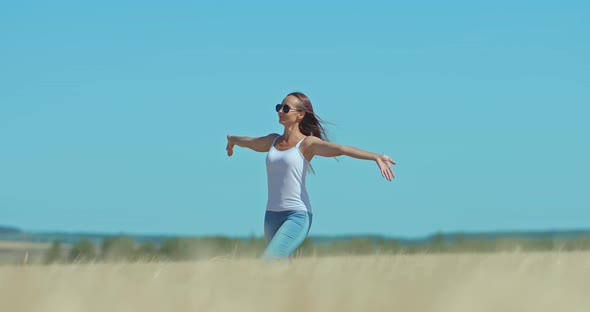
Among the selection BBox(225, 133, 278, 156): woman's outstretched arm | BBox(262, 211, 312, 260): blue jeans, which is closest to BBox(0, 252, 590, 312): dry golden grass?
BBox(262, 211, 312, 260): blue jeans

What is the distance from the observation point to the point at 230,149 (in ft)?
26.8

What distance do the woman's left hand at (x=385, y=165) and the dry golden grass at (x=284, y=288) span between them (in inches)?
46.2

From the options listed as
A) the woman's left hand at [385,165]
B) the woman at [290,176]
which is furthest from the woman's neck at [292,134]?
the woman's left hand at [385,165]

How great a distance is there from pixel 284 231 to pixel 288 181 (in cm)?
40

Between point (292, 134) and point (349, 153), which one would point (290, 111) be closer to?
point (292, 134)

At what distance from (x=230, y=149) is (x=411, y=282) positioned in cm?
381

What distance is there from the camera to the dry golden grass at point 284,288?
4191 mm

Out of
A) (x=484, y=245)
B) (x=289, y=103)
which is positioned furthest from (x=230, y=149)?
(x=484, y=245)

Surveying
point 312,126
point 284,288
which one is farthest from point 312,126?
point 284,288

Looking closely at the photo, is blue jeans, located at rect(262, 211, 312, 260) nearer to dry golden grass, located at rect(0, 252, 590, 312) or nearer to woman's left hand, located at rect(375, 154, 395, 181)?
woman's left hand, located at rect(375, 154, 395, 181)

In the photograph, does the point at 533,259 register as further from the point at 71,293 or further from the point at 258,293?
the point at 71,293

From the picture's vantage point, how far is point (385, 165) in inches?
243

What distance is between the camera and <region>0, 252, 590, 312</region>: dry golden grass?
4.19m

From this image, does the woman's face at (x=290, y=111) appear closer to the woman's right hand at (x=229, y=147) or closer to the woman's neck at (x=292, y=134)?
the woman's neck at (x=292, y=134)
